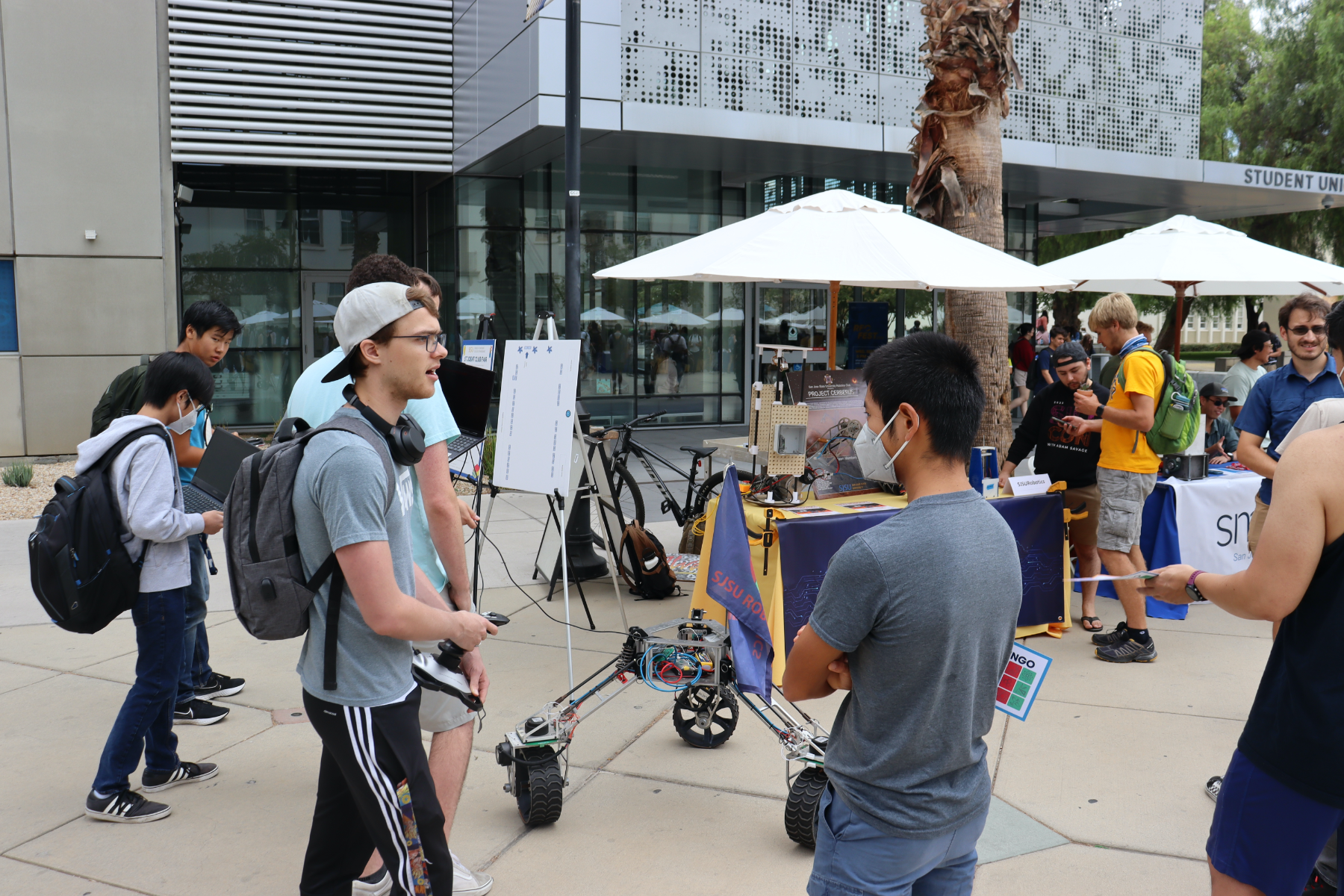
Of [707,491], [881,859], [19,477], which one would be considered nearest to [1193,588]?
[881,859]

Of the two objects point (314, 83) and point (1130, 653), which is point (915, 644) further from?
point (314, 83)

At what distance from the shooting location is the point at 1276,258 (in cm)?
716

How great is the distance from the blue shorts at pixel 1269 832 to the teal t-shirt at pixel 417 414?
228 cm

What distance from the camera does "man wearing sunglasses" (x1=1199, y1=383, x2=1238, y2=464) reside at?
27.1ft

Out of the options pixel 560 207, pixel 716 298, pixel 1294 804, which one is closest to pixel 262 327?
pixel 560 207

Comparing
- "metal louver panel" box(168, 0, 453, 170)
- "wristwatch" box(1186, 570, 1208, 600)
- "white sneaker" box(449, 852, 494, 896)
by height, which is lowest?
"white sneaker" box(449, 852, 494, 896)

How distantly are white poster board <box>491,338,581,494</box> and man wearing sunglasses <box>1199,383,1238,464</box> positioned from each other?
5.83 m

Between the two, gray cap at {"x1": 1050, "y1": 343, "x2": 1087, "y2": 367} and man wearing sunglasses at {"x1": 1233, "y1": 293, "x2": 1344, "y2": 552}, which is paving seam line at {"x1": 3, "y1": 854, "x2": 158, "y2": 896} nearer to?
man wearing sunglasses at {"x1": 1233, "y1": 293, "x2": 1344, "y2": 552}

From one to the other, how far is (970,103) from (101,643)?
7219 mm

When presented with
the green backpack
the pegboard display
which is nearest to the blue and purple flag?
the green backpack

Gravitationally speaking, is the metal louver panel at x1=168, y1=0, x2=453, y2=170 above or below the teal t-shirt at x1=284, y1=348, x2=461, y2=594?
above

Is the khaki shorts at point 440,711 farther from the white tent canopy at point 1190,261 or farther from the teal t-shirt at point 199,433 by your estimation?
the white tent canopy at point 1190,261

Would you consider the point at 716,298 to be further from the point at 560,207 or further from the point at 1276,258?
the point at 1276,258

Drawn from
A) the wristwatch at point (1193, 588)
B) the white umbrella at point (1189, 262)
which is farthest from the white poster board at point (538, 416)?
the white umbrella at point (1189, 262)
